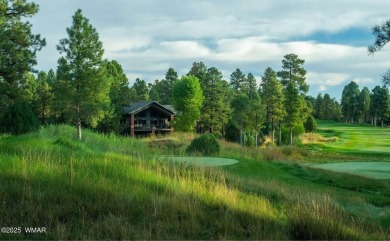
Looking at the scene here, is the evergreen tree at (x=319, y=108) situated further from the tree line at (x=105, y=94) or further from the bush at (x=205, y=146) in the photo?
the bush at (x=205, y=146)

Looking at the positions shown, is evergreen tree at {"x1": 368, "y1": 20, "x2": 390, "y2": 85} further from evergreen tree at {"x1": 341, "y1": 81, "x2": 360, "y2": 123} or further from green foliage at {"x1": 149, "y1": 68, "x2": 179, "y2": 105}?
evergreen tree at {"x1": 341, "y1": 81, "x2": 360, "y2": 123}

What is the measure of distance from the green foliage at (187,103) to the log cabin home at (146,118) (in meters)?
5.35

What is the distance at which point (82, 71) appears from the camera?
2928 cm

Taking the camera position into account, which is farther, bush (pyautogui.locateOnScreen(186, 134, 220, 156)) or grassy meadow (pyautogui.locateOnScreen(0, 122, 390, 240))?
bush (pyautogui.locateOnScreen(186, 134, 220, 156))

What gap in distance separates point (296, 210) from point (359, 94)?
101m

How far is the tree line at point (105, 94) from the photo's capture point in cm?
2181

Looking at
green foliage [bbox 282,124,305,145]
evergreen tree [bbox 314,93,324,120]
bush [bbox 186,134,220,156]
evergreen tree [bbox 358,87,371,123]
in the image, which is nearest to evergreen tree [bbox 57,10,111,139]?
bush [bbox 186,134,220,156]

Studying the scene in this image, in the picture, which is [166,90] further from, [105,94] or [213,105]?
[105,94]

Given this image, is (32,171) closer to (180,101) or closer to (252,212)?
(252,212)

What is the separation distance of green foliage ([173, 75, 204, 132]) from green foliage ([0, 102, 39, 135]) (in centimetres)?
2886

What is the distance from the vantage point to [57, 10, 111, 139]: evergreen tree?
95.7 feet

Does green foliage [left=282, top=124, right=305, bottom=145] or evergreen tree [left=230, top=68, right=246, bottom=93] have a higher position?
evergreen tree [left=230, top=68, right=246, bottom=93]

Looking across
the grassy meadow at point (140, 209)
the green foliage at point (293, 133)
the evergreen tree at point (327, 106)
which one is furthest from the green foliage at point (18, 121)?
the evergreen tree at point (327, 106)

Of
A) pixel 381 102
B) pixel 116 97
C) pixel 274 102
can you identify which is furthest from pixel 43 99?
pixel 381 102
